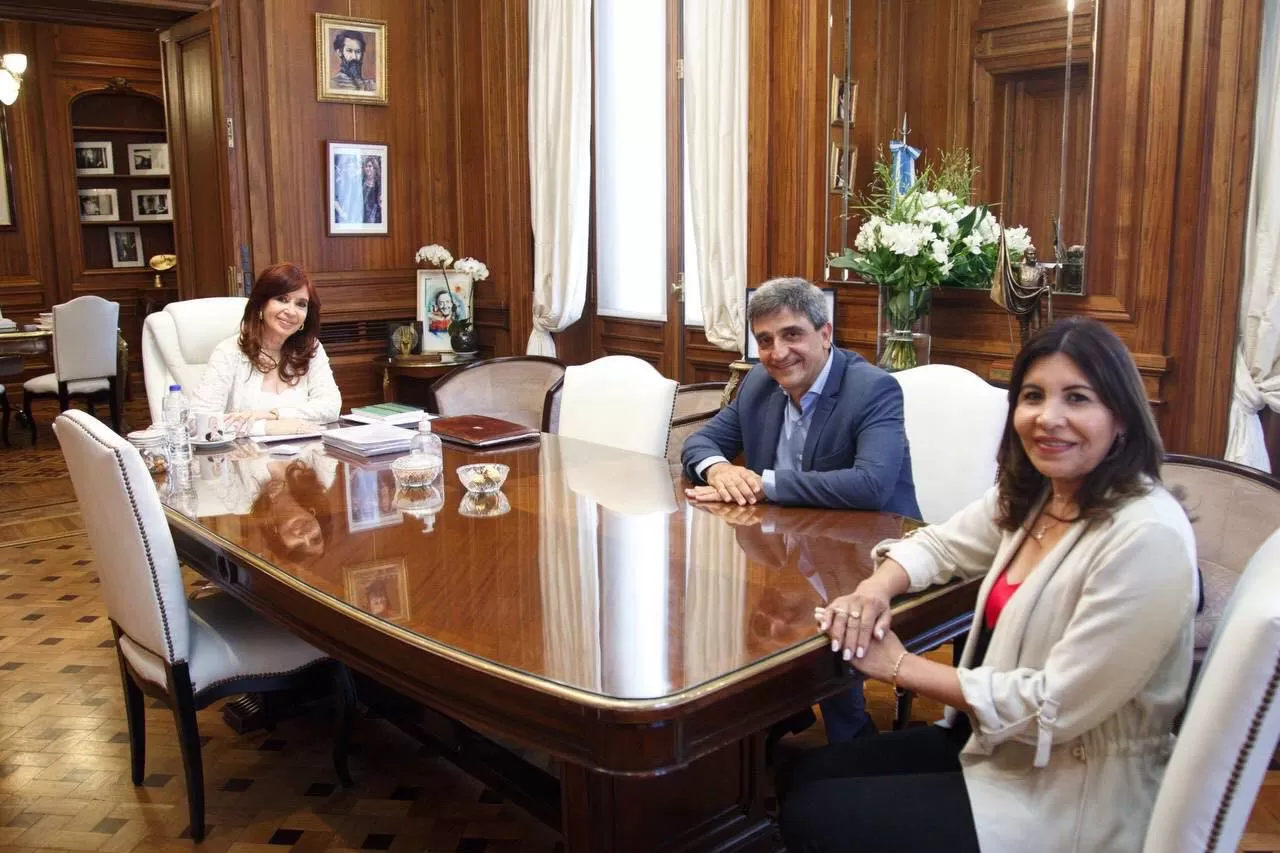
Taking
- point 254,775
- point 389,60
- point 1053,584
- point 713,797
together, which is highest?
point 389,60

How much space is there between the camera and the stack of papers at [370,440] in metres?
3.29

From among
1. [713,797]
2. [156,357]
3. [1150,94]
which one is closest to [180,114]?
[156,357]

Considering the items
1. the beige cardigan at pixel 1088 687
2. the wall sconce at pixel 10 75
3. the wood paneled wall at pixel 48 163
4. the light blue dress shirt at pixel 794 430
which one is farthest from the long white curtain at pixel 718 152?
the wood paneled wall at pixel 48 163

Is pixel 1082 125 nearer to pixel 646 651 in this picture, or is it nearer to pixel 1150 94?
pixel 1150 94

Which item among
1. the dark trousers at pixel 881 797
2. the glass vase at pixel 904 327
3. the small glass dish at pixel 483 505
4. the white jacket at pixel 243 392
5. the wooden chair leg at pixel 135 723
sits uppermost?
the glass vase at pixel 904 327

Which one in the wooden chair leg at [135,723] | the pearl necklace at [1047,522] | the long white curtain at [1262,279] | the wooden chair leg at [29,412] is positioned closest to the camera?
the pearl necklace at [1047,522]

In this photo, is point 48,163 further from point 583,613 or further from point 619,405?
point 583,613

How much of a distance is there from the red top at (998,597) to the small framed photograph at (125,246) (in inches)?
371

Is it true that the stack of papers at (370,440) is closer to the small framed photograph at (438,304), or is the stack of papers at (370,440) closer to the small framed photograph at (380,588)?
the small framed photograph at (380,588)

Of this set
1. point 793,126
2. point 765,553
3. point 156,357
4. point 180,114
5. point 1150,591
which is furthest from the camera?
point 180,114

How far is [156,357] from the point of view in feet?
13.6

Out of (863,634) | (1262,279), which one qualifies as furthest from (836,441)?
(1262,279)

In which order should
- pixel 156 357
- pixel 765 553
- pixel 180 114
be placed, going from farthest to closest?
pixel 180 114 < pixel 156 357 < pixel 765 553

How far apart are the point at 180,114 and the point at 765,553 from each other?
17.1ft
